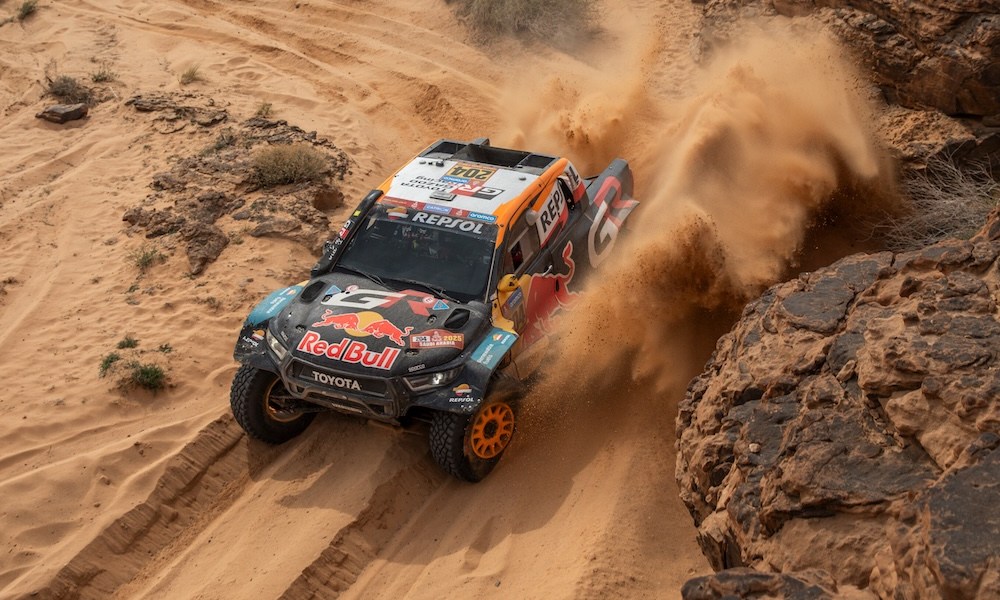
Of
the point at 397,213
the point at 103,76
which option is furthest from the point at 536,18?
the point at 397,213

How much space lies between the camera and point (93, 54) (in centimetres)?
1495

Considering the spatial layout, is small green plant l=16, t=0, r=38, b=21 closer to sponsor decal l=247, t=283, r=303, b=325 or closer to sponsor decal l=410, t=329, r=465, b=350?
sponsor decal l=247, t=283, r=303, b=325

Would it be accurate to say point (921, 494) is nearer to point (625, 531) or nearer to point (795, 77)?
point (625, 531)

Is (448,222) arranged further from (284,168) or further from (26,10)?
(26,10)

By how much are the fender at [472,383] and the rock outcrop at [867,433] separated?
1.65 meters

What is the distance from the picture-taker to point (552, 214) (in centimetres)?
833

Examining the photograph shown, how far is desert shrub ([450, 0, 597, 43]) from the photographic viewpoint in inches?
599

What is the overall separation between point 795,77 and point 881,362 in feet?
21.8

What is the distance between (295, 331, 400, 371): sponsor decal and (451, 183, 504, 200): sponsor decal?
1.82m

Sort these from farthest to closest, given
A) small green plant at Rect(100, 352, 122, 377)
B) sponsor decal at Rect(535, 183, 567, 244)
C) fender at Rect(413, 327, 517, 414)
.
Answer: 1. small green plant at Rect(100, 352, 122, 377)
2. sponsor decal at Rect(535, 183, 567, 244)
3. fender at Rect(413, 327, 517, 414)

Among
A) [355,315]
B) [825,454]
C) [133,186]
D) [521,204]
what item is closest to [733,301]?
[521,204]

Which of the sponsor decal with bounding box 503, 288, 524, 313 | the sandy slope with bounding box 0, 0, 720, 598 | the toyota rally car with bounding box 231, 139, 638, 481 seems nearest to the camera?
the sandy slope with bounding box 0, 0, 720, 598

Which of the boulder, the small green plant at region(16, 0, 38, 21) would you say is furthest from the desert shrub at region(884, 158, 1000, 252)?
the small green plant at region(16, 0, 38, 21)

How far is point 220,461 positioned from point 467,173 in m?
3.31
